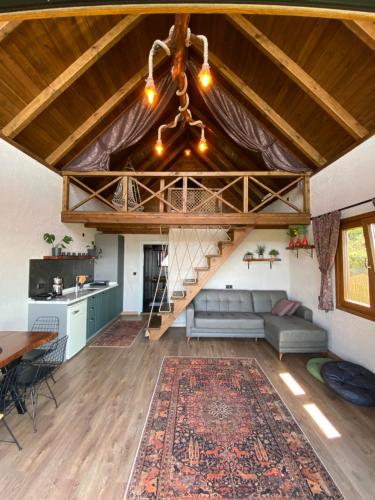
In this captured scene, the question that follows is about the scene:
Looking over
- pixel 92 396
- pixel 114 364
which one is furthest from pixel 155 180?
pixel 92 396

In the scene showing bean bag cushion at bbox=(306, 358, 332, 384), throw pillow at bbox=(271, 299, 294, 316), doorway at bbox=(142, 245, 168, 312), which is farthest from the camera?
doorway at bbox=(142, 245, 168, 312)

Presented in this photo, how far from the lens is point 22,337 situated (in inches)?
98.0

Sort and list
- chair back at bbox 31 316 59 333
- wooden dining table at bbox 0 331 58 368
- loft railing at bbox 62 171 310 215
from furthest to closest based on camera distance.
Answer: loft railing at bbox 62 171 310 215
chair back at bbox 31 316 59 333
wooden dining table at bbox 0 331 58 368

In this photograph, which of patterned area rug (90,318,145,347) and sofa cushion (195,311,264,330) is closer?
patterned area rug (90,318,145,347)

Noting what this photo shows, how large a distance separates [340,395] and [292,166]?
3.68 meters

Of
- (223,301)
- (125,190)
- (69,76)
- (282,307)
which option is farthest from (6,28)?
(282,307)

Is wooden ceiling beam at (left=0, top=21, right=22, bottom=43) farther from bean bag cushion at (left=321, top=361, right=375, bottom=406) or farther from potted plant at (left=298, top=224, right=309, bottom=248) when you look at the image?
bean bag cushion at (left=321, top=361, right=375, bottom=406)

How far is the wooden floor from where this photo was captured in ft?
5.54

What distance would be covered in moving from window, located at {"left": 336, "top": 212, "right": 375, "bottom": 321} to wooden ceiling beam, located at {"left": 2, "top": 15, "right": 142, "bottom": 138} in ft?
13.4

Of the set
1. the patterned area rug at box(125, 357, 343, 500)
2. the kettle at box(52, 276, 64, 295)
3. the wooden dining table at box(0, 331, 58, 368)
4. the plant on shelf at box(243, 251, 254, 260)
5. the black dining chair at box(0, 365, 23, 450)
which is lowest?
the patterned area rug at box(125, 357, 343, 500)

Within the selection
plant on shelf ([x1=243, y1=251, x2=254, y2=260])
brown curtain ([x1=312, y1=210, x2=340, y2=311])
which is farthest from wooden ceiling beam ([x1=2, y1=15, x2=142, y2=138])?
plant on shelf ([x1=243, y1=251, x2=254, y2=260])

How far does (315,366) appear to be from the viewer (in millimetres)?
3432

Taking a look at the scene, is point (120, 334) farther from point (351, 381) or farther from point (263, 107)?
point (263, 107)

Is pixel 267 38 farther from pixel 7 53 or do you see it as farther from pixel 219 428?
pixel 219 428
